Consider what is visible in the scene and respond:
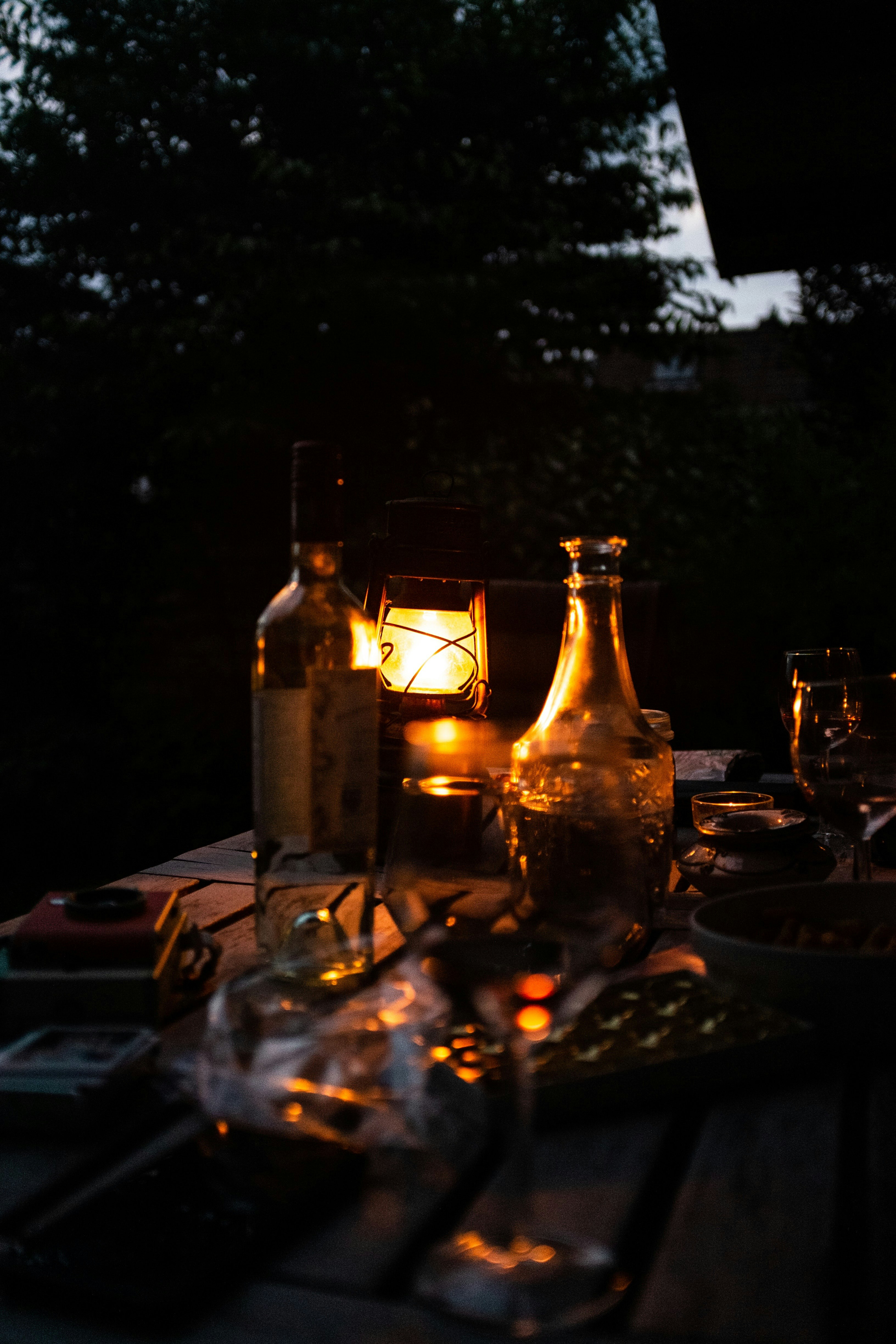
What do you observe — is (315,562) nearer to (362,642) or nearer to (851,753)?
(362,642)

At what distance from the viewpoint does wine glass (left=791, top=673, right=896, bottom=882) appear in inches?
35.0

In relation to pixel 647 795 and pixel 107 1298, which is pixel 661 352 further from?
pixel 107 1298

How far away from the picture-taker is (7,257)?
580cm

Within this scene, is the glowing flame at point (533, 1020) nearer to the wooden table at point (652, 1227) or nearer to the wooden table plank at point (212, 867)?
the wooden table at point (652, 1227)

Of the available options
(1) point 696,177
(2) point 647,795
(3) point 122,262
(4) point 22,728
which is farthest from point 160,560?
(2) point 647,795

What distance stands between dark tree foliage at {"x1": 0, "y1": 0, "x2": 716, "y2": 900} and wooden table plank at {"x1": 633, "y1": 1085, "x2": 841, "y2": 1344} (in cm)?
464

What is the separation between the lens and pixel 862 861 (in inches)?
38.6

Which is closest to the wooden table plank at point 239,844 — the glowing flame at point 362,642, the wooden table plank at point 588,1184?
the glowing flame at point 362,642

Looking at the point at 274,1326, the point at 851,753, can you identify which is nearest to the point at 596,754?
the point at 851,753

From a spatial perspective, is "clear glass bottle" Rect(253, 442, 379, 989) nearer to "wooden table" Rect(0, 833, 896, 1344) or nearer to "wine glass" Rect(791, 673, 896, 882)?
"wooden table" Rect(0, 833, 896, 1344)

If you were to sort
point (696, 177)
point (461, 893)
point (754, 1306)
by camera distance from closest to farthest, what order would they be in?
1. point (754, 1306)
2. point (461, 893)
3. point (696, 177)

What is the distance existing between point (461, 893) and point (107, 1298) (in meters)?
0.25

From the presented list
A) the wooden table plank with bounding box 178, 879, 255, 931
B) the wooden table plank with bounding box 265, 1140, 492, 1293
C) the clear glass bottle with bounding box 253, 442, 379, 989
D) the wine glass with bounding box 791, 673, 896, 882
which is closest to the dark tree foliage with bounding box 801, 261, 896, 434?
the wine glass with bounding box 791, 673, 896, 882

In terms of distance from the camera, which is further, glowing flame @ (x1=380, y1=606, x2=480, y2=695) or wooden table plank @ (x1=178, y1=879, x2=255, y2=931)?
glowing flame @ (x1=380, y1=606, x2=480, y2=695)
